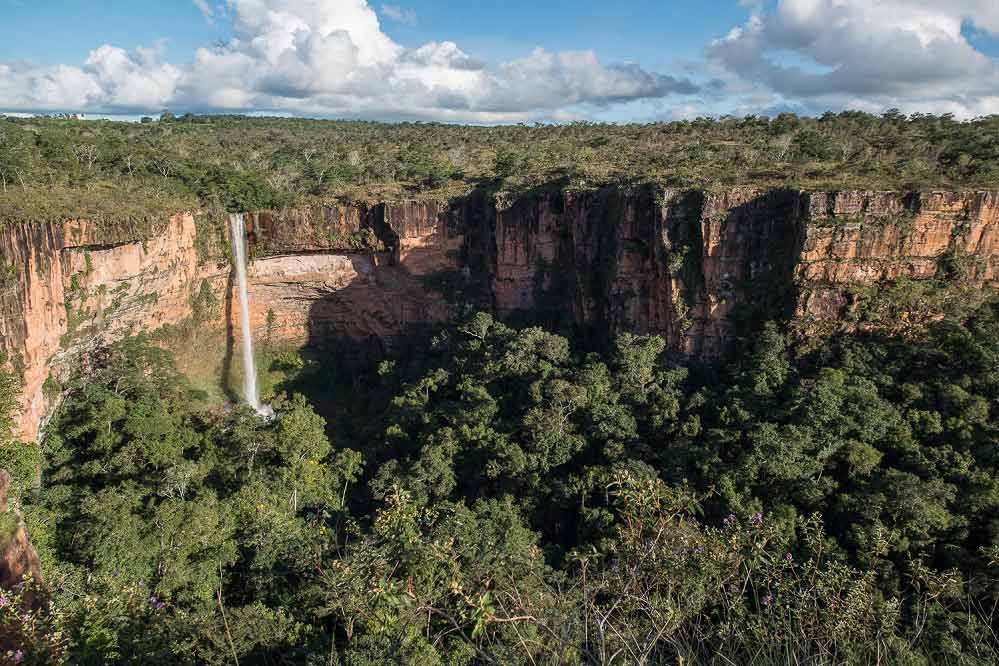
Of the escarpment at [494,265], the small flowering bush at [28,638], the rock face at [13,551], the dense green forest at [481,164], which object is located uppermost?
the dense green forest at [481,164]

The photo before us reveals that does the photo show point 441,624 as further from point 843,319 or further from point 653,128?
point 653,128

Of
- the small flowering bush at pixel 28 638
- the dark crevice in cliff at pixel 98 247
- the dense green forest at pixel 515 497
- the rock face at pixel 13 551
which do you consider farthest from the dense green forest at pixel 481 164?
the small flowering bush at pixel 28 638

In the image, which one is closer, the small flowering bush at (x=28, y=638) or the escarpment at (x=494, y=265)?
the small flowering bush at (x=28, y=638)

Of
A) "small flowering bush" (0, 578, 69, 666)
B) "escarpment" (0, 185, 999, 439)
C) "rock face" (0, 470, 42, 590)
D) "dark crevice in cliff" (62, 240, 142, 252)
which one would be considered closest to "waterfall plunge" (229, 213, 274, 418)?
"escarpment" (0, 185, 999, 439)

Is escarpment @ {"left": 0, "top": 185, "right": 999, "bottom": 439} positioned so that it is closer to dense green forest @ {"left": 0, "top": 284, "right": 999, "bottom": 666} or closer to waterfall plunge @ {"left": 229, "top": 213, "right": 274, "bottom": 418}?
waterfall plunge @ {"left": 229, "top": 213, "right": 274, "bottom": 418}

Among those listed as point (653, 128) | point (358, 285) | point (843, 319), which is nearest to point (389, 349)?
point (358, 285)

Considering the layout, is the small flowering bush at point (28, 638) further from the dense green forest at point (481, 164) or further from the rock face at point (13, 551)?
the dense green forest at point (481, 164)
